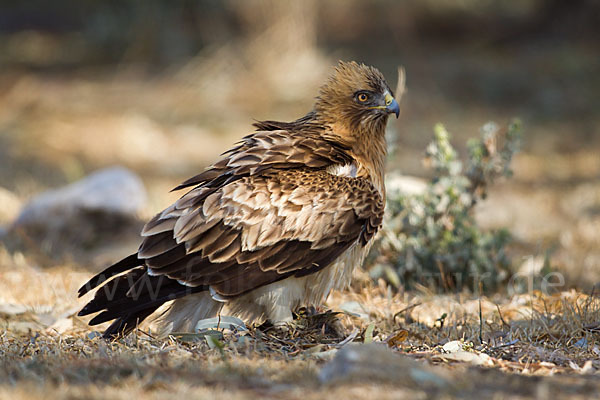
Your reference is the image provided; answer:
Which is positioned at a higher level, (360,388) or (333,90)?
(333,90)

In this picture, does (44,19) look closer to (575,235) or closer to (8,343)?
(575,235)

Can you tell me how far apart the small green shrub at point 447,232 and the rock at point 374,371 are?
275cm

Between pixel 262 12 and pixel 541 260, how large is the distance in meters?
7.07

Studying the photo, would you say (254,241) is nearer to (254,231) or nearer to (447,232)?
(254,231)

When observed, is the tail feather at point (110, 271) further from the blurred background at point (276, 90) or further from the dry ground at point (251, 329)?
the blurred background at point (276, 90)

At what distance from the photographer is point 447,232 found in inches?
226

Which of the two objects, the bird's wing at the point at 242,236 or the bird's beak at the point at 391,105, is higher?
the bird's beak at the point at 391,105

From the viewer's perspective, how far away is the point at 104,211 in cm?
716

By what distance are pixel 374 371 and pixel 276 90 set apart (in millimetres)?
9414

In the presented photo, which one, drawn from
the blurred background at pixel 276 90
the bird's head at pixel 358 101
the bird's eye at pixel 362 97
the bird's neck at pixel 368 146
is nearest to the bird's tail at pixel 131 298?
the bird's neck at pixel 368 146

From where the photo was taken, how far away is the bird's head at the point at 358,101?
15.1ft

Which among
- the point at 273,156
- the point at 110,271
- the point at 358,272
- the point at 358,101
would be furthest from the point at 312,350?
the point at 358,272

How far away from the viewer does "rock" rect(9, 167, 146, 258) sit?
7.05 meters

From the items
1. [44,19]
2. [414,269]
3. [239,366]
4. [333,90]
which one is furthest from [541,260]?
[44,19]
